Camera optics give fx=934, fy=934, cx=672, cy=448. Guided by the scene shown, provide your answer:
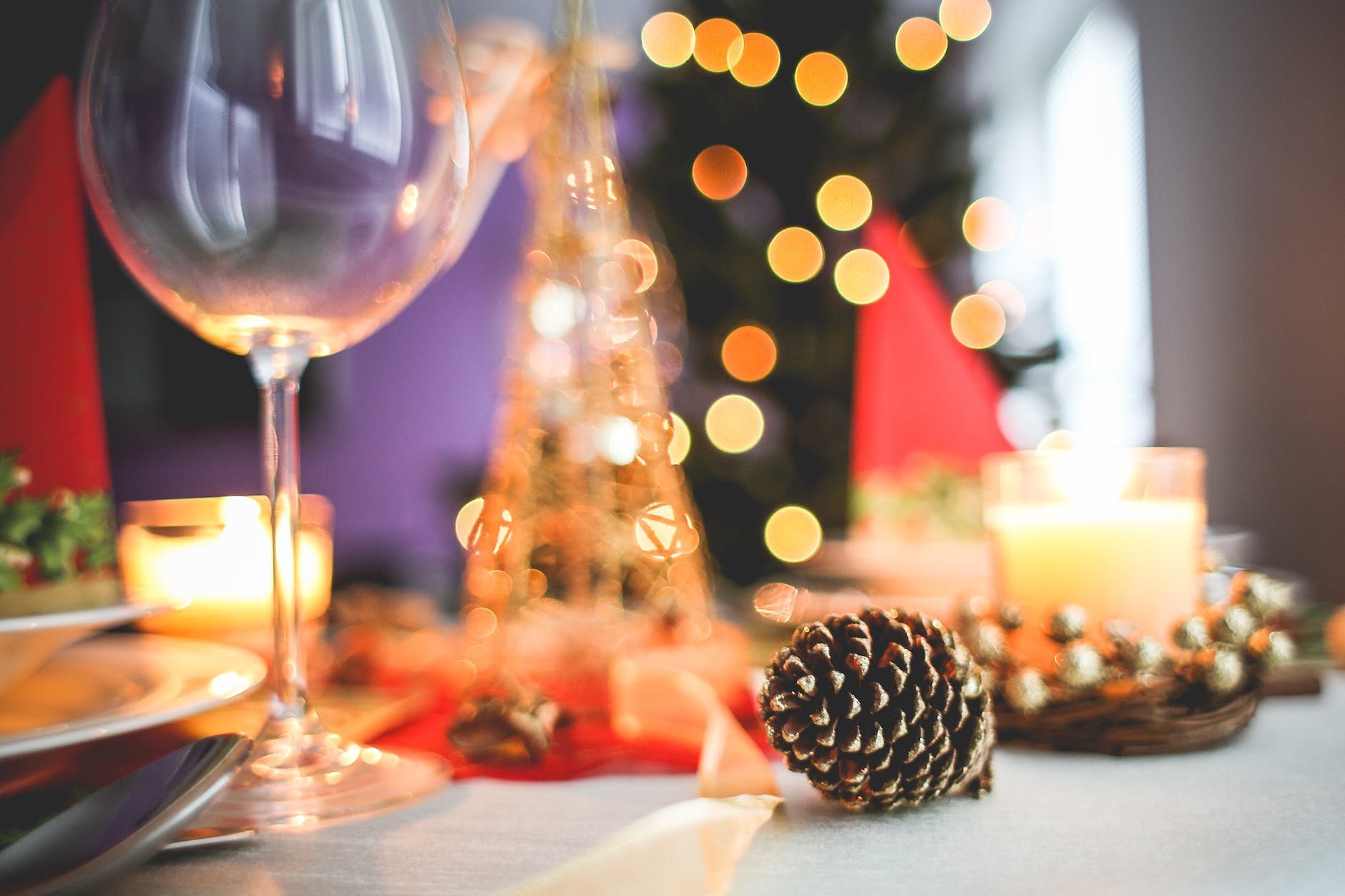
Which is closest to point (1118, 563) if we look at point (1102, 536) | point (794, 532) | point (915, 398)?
point (1102, 536)

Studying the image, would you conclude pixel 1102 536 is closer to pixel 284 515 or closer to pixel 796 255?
pixel 284 515

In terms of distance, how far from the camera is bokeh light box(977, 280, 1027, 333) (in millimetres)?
2410

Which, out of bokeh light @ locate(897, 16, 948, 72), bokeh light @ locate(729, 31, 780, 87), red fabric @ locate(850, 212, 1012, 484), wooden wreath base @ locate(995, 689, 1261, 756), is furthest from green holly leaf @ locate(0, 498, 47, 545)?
bokeh light @ locate(897, 16, 948, 72)

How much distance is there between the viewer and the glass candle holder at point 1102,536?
478 mm

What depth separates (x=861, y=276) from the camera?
6.86 feet

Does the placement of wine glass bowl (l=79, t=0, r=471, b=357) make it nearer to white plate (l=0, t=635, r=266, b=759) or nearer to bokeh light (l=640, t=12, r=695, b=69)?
white plate (l=0, t=635, r=266, b=759)

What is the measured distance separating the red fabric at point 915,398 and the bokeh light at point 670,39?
0.70 m

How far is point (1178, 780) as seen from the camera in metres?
Result: 0.37

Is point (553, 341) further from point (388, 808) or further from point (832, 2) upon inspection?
point (832, 2)

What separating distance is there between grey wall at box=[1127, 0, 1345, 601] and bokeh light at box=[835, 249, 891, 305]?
2.41 feet

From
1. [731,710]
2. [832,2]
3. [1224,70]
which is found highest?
[832,2]

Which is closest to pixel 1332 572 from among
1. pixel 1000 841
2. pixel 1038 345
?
pixel 1038 345

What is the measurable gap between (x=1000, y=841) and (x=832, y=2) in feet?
6.93

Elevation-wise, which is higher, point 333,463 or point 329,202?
point 329,202
